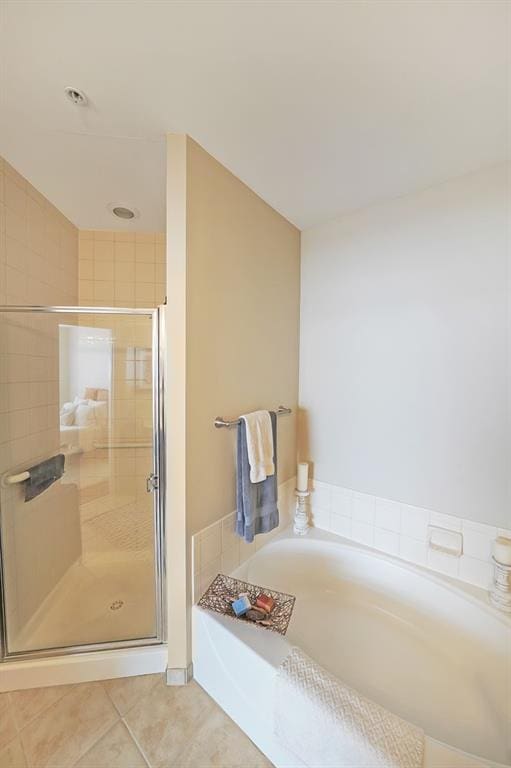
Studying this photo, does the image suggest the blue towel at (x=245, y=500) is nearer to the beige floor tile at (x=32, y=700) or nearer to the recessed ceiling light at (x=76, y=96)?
the beige floor tile at (x=32, y=700)

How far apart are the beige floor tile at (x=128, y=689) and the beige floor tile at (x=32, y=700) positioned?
0.62 feet

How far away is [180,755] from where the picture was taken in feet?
3.53

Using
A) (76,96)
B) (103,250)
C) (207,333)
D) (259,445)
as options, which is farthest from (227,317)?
(103,250)

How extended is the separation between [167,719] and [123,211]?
2.62 metres

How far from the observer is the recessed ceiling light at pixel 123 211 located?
1.84 meters

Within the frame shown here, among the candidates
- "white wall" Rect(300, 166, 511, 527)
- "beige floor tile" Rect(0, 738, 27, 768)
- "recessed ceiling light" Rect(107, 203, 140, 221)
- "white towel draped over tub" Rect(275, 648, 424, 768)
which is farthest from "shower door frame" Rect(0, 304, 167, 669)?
"white wall" Rect(300, 166, 511, 527)

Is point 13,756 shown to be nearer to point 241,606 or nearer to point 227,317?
point 241,606

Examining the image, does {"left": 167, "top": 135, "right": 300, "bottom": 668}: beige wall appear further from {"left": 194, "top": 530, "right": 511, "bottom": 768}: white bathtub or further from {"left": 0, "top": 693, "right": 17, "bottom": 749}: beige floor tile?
{"left": 0, "top": 693, "right": 17, "bottom": 749}: beige floor tile

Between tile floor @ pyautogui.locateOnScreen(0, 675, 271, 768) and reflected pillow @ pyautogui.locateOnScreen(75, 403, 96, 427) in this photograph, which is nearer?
tile floor @ pyautogui.locateOnScreen(0, 675, 271, 768)

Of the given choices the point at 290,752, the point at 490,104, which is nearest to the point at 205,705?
the point at 290,752

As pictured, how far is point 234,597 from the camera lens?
4.46 feet

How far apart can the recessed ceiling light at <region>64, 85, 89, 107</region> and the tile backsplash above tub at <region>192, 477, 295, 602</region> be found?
5.90ft

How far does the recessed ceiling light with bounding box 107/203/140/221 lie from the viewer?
1.84 meters

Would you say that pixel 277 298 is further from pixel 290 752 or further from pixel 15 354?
pixel 290 752
